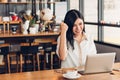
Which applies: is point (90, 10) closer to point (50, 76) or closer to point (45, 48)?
point (45, 48)

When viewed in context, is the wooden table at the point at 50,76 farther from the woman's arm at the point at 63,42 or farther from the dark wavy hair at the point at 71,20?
the dark wavy hair at the point at 71,20

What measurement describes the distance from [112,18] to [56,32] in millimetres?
1316

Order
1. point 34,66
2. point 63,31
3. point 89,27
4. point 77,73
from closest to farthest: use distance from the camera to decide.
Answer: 1. point 77,73
2. point 63,31
3. point 34,66
4. point 89,27

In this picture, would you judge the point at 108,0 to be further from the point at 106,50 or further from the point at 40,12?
the point at 40,12

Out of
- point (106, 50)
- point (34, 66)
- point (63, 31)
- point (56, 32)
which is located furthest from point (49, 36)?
point (63, 31)

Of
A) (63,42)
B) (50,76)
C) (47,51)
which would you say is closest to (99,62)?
(50,76)

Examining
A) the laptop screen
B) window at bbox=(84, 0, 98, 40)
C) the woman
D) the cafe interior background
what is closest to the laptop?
the laptop screen

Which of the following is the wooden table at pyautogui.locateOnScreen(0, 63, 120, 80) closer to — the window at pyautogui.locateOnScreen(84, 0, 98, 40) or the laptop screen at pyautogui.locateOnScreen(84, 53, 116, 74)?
the laptop screen at pyautogui.locateOnScreen(84, 53, 116, 74)

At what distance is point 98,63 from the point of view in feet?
7.91

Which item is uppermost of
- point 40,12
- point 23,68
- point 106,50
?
point 40,12

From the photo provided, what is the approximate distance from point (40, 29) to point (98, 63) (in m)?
3.71

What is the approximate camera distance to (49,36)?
5727 millimetres

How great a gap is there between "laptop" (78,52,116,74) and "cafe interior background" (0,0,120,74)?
2.82 meters

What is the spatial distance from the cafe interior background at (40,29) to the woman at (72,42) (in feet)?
7.69
